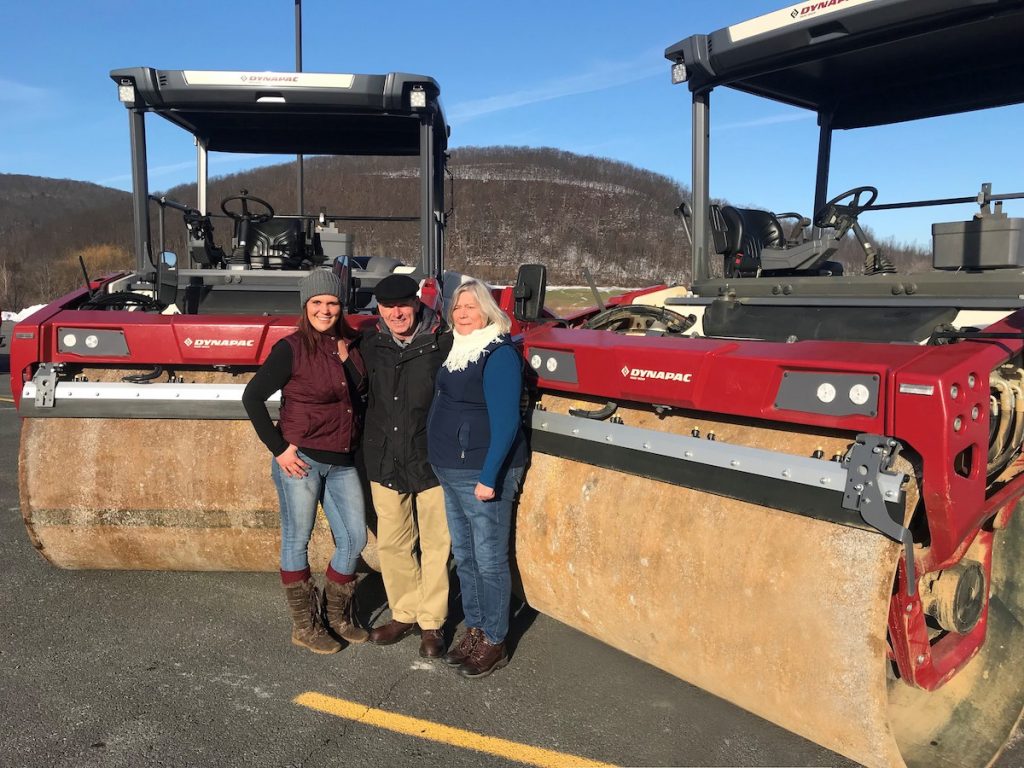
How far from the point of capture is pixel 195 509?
390cm

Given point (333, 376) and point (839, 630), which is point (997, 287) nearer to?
point (839, 630)

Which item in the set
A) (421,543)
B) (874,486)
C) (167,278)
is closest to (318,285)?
(421,543)

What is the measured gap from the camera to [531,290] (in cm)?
355

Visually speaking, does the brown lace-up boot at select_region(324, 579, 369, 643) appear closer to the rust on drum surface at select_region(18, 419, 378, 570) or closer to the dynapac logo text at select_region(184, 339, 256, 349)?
the rust on drum surface at select_region(18, 419, 378, 570)

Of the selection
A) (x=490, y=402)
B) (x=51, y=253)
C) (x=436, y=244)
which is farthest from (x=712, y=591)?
(x=51, y=253)

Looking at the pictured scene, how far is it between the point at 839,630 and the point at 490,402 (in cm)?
146

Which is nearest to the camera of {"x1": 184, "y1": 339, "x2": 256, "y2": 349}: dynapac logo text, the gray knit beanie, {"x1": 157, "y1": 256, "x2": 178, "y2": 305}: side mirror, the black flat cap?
the black flat cap

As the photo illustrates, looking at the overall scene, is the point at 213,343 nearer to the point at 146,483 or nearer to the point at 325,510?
the point at 146,483

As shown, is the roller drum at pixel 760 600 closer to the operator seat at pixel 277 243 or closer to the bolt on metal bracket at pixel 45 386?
the bolt on metal bracket at pixel 45 386

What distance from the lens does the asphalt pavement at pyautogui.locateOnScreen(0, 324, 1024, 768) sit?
2.88 meters

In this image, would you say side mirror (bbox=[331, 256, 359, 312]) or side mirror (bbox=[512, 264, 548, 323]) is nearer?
side mirror (bbox=[512, 264, 548, 323])

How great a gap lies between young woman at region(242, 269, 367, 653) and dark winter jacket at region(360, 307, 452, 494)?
0.35 ft

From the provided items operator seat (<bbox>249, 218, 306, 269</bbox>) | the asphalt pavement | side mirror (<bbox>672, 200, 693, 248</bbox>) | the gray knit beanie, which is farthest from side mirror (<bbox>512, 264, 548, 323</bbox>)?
operator seat (<bbox>249, 218, 306, 269</bbox>)

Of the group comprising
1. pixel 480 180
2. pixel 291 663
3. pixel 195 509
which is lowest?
pixel 291 663
